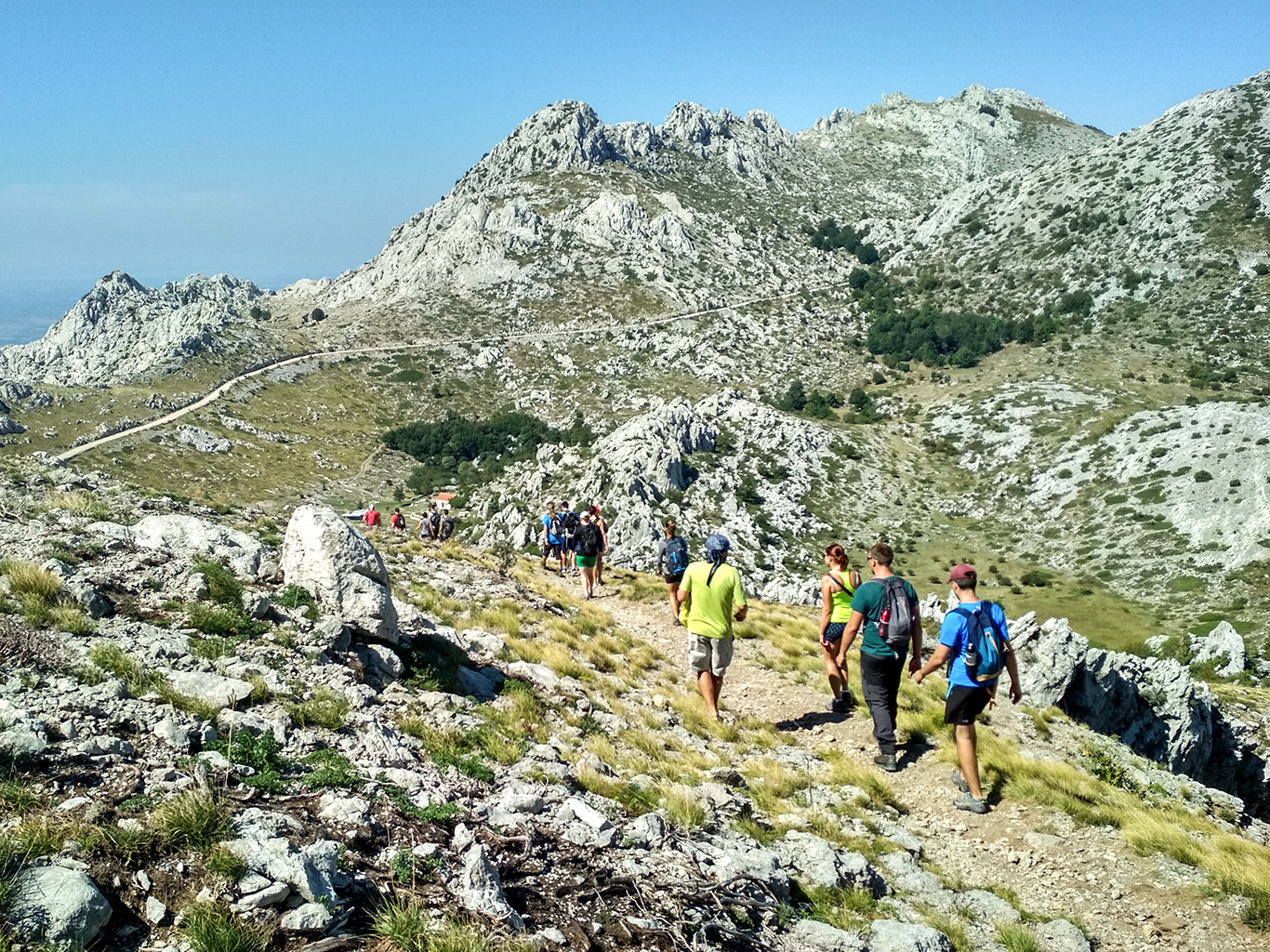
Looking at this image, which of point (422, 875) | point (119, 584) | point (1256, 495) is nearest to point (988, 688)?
point (422, 875)

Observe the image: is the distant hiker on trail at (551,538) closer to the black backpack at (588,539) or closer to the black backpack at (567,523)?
the black backpack at (567,523)

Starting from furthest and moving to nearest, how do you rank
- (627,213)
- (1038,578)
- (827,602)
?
1. (627,213)
2. (1038,578)
3. (827,602)

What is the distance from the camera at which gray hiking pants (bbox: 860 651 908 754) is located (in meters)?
10.0

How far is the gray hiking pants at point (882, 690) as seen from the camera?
10.0 meters

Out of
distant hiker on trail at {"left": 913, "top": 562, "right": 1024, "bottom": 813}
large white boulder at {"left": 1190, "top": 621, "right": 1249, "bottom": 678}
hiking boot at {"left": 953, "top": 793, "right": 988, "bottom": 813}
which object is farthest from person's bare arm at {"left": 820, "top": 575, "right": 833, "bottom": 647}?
large white boulder at {"left": 1190, "top": 621, "right": 1249, "bottom": 678}

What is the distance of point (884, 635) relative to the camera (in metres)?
9.76

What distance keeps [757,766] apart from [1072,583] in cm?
5729

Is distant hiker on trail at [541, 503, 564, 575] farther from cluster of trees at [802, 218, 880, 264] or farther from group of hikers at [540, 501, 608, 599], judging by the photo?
cluster of trees at [802, 218, 880, 264]

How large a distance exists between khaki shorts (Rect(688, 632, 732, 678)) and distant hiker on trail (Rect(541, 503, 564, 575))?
46.9 feet

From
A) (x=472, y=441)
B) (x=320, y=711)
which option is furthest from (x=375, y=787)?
(x=472, y=441)

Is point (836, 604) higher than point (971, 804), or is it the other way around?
point (836, 604)

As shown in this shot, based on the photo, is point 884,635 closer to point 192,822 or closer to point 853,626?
point 853,626

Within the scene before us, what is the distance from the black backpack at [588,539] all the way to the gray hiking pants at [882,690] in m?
11.9

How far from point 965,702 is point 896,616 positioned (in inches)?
54.1
